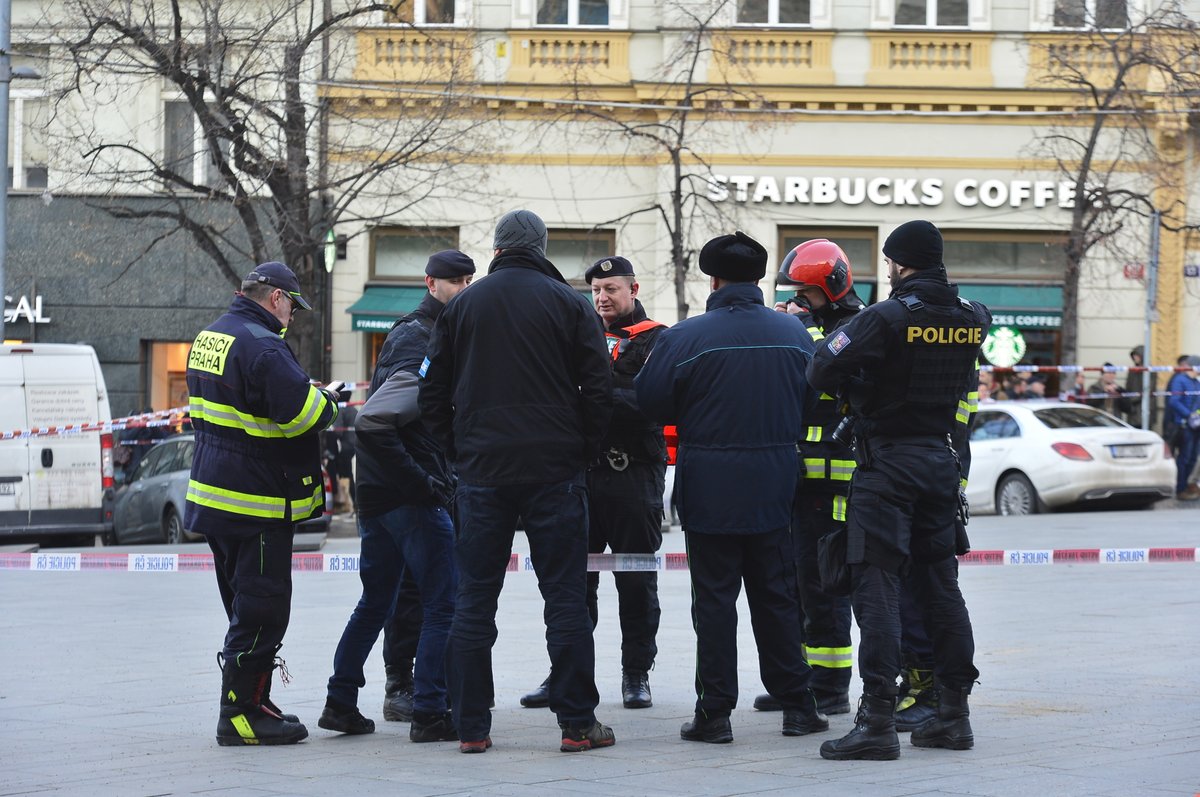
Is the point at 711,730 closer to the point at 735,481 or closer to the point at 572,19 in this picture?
the point at 735,481

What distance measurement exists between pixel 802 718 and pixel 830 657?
2.06 feet

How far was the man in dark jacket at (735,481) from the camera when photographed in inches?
281

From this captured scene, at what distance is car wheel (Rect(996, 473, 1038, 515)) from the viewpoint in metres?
20.7

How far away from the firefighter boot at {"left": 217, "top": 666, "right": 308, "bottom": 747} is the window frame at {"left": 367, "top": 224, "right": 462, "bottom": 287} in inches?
769

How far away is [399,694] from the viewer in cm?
785

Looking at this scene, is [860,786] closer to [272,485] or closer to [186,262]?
[272,485]

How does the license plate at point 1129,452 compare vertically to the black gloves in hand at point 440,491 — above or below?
below

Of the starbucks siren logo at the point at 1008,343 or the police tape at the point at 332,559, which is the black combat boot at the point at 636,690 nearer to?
the police tape at the point at 332,559

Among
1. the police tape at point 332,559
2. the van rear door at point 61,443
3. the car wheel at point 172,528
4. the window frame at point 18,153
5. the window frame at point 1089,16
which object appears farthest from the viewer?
the window frame at point 18,153

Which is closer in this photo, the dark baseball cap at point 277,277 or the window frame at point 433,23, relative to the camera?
the dark baseball cap at point 277,277

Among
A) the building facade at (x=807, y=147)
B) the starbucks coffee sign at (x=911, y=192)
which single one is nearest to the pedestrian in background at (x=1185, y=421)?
the building facade at (x=807, y=147)

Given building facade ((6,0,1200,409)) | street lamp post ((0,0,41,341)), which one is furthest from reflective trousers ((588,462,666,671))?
building facade ((6,0,1200,409))

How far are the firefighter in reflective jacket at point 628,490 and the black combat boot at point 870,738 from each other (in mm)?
1546

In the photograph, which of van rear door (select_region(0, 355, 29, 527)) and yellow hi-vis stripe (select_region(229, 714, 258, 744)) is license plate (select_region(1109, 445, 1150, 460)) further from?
yellow hi-vis stripe (select_region(229, 714, 258, 744))
